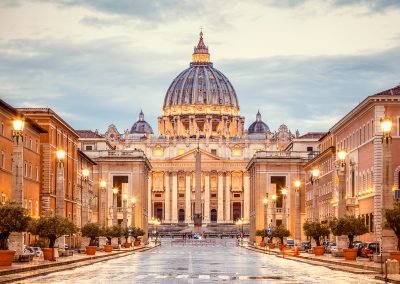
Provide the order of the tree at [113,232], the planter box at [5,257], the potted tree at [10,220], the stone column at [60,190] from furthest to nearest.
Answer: the tree at [113,232] → the stone column at [60,190] → the potted tree at [10,220] → the planter box at [5,257]

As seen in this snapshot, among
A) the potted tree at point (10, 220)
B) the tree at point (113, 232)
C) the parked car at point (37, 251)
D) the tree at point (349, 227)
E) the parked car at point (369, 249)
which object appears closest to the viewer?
the potted tree at point (10, 220)

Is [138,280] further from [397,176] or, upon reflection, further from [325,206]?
[325,206]

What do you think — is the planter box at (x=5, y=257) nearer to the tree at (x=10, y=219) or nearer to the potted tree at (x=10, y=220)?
the potted tree at (x=10, y=220)

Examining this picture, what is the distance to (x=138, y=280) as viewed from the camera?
38812 mm

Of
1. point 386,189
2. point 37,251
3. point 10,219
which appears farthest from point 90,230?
point 386,189

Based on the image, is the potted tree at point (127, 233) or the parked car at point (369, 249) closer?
the parked car at point (369, 249)

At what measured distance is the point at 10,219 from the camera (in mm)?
49500

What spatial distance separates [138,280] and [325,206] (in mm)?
91686

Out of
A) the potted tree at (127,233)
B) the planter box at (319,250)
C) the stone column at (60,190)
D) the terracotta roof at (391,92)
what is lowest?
the planter box at (319,250)

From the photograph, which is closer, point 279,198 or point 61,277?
point 61,277

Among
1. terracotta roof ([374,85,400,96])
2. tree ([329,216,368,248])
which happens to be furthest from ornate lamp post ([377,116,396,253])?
terracotta roof ([374,85,400,96])

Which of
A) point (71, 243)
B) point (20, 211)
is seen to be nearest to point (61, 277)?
point (20, 211)

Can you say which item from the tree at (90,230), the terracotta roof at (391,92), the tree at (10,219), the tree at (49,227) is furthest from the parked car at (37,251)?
the terracotta roof at (391,92)

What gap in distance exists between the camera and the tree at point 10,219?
49406mm
